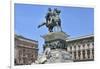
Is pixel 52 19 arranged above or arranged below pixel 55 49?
above

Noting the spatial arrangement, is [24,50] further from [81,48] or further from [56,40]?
[81,48]

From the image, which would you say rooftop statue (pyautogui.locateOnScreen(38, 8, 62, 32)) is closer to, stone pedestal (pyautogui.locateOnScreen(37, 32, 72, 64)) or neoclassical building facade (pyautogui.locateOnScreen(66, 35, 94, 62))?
stone pedestal (pyautogui.locateOnScreen(37, 32, 72, 64))

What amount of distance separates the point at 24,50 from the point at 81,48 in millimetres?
639

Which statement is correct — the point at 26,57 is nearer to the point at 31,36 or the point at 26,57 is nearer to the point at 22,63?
the point at 22,63

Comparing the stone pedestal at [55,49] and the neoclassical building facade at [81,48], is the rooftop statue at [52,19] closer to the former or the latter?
the stone pedestal at [55,49]

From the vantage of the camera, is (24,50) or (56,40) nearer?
(24,50)

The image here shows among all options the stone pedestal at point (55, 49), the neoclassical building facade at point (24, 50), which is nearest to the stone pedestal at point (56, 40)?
the stone pedestal at point (55, 49)

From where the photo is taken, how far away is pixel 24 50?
2.01 metres

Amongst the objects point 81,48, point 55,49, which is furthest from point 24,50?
point 81,48

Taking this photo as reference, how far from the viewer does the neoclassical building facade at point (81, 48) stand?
86.1 inches

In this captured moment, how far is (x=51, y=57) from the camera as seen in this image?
211 cm

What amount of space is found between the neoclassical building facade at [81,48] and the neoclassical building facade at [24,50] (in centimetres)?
37

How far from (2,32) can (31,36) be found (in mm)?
284

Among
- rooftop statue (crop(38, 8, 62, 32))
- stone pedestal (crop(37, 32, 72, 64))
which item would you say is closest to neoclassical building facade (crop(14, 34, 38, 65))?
stone pedestal (crop(37, 32, 72, 64))
